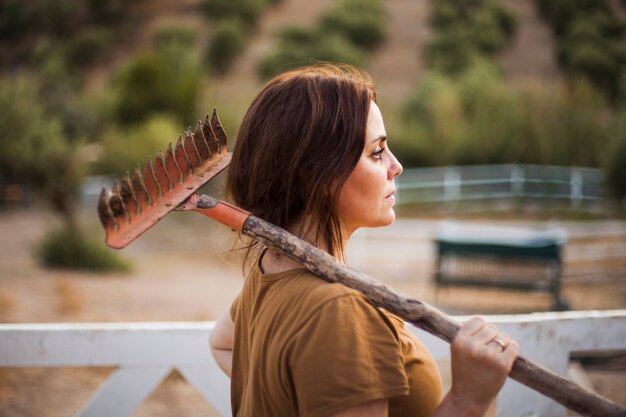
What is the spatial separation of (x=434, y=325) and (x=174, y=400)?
395 cm

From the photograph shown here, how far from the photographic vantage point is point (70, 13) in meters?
46.4

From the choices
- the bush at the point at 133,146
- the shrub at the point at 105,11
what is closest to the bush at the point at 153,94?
the bush at the point at 133,146

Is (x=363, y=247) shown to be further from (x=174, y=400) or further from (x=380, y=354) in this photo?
(x=380, y=354)

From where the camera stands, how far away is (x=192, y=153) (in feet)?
4.93

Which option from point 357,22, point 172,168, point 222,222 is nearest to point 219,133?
point 172,168

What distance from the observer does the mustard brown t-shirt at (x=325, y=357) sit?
3.70ft

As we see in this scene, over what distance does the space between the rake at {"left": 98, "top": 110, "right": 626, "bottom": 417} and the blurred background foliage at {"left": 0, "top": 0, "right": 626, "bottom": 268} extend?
1.66 feet

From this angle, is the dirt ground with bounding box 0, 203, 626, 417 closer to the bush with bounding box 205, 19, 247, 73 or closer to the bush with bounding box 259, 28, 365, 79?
the bush with bounding box 259, 28, 365, 79

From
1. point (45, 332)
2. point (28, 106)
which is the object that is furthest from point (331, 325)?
point (28, 106)

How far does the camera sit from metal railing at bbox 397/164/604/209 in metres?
15.6

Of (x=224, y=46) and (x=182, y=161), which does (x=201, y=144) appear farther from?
(x=224, y=46)

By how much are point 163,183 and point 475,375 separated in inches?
30.1

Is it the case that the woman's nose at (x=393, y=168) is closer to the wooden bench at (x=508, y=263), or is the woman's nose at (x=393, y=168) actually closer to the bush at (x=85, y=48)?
the wooden bench at (x=508, y=263)

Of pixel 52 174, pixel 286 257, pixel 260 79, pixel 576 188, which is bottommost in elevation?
pixel 260 79
